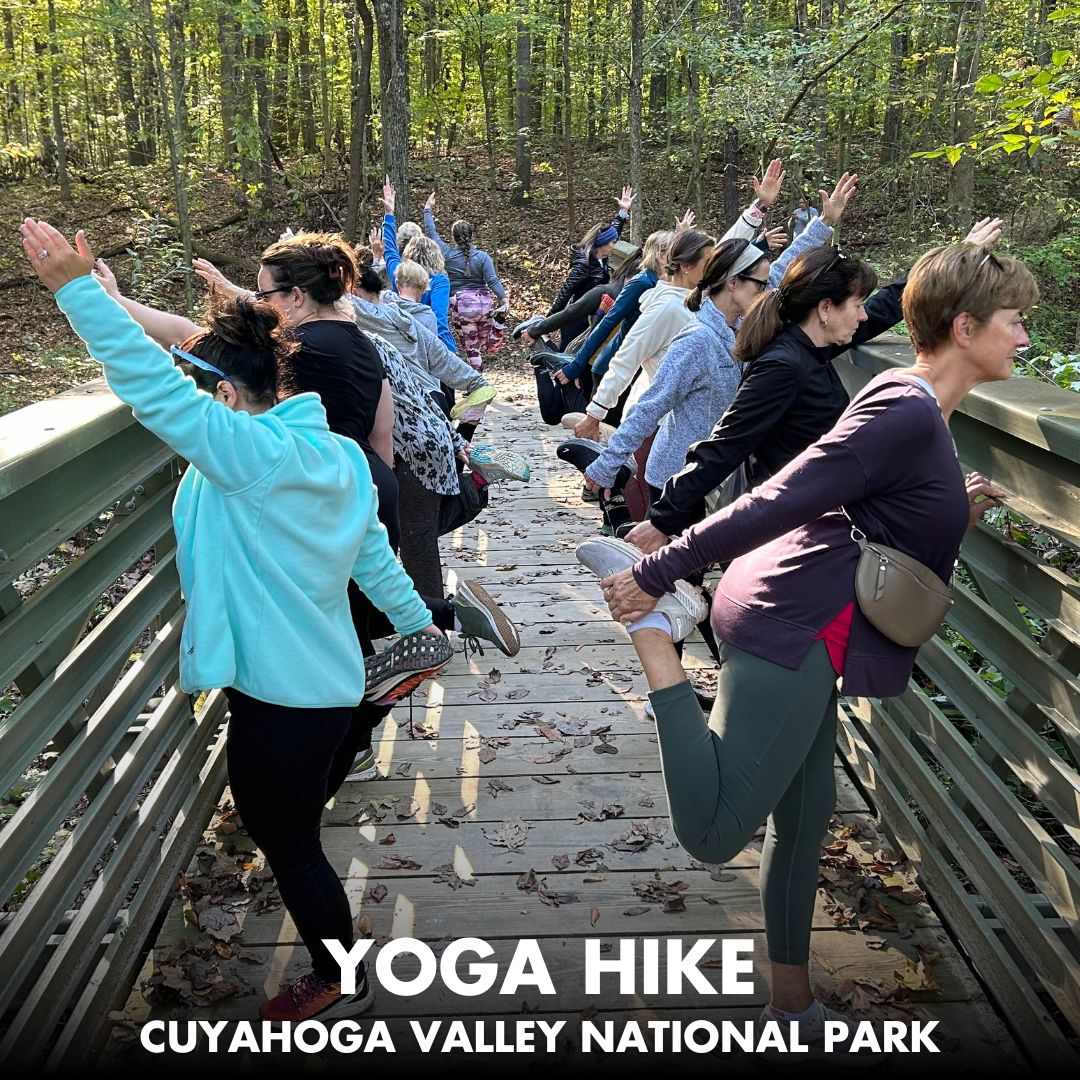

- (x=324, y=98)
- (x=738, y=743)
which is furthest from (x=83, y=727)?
(x=324, y=98)

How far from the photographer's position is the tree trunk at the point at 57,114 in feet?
76.8

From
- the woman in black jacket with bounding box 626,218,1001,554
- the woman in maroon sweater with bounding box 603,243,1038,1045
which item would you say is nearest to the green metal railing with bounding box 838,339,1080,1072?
the woman in maroon sweater with bounding box 603,243,1038,1045

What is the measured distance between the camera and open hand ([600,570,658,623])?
273 centimetres

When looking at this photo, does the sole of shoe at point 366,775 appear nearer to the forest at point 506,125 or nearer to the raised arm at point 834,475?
the raised arm at point 834,475

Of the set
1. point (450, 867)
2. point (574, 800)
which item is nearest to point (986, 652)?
point (574, 800)

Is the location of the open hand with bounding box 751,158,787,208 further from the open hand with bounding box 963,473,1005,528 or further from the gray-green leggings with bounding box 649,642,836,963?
the gray-green leggings with bounding box 649,642,836,963

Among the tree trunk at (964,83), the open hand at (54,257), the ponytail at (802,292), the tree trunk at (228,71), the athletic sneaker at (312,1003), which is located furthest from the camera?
the tree trunk at (228,71)

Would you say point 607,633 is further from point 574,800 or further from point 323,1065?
point 323,1065

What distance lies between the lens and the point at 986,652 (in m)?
3.36

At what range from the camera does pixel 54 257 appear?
2.28m

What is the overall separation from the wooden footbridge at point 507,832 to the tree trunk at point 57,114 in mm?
23334

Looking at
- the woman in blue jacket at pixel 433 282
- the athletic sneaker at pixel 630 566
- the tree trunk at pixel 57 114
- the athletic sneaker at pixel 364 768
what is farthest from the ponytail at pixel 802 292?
the tree trunk at pixel 57 114

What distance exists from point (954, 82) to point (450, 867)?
67.3 ft

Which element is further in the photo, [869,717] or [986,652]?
[869,717]
